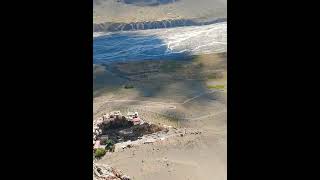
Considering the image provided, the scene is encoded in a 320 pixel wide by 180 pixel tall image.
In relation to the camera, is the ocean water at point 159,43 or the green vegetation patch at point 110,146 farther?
the ocean water at point 159,43

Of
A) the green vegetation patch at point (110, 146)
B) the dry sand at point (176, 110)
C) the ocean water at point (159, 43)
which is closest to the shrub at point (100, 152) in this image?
the dry sand at point (176, 110)

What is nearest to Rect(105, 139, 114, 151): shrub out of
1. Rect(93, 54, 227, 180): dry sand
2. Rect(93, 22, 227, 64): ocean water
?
Rect(93, 54, 227, 180): dry sand

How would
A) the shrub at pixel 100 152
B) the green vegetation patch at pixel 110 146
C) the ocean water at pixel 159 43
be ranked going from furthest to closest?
the ocean water at pixel 159 43 → the green vegetation patch at pixel 110 146 → the shrub at pixel 100 152

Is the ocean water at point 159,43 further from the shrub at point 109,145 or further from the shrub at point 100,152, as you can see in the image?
the shrub at point 100,152

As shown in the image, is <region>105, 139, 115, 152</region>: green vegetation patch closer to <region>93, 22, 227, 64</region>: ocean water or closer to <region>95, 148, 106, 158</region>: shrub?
<region>95, 148, 106, 158</region>: shrub

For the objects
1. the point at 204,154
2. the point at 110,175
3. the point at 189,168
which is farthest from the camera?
the point at 204,154
